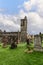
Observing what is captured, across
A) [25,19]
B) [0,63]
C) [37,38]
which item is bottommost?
[0,63]

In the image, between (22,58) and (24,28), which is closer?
(22,58)

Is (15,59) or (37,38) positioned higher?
(37,38)

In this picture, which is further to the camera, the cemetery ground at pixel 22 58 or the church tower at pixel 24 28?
the church tower at pixel 24 28

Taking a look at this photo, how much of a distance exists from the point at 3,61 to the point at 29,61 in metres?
3.11

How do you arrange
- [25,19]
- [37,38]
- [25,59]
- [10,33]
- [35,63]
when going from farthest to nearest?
[10,33], [25,19], [37,38], [25,59], [35,63]

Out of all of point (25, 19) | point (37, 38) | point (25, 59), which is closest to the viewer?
point (25, 59)

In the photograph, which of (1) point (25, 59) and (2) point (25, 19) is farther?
(2) point (25, 19)

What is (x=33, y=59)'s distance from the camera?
77.2 ft

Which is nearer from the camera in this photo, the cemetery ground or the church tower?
the cemetery ground

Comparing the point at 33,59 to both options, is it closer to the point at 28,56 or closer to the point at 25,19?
the point at 28,56

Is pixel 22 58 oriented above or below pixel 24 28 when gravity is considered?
below

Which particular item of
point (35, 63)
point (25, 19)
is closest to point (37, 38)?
point (35, 63)

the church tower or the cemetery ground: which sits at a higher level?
the church tower

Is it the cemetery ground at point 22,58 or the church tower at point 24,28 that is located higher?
the church tower at point 24,28
